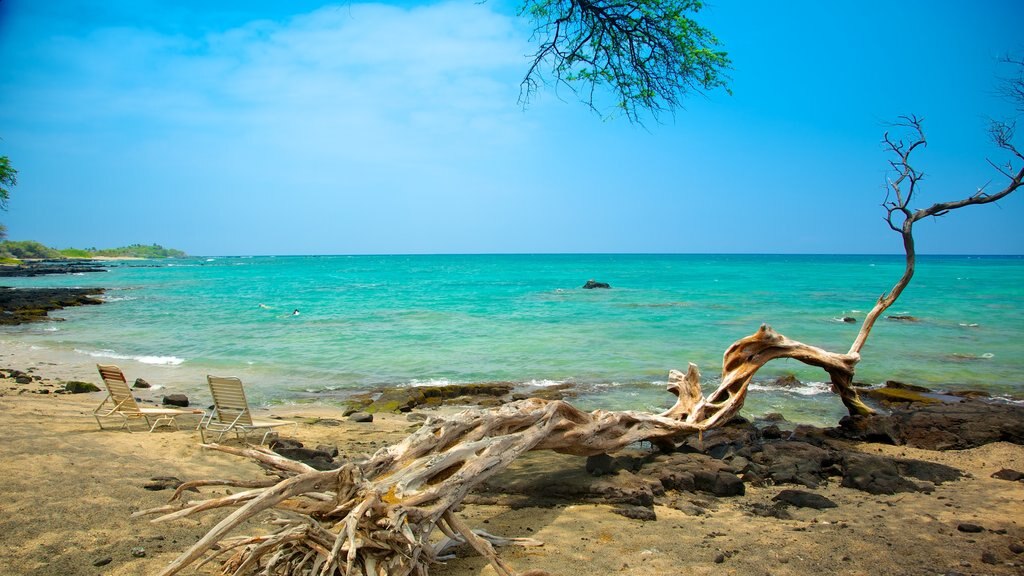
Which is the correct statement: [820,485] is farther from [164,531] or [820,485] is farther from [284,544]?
[164,531]

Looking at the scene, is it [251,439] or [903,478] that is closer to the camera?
[903,478]

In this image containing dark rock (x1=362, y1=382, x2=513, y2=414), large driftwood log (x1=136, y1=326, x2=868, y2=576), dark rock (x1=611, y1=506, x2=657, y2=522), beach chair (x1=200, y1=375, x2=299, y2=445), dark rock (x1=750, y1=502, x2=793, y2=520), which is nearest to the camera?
large driftwood log (x1=136, y1=326, x2=868, y2=576)

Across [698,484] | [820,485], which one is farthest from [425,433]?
[820,485]

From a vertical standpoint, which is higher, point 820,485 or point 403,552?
point 403,552

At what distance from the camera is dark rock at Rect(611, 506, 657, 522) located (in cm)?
549

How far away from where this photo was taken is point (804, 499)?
19.4 feet

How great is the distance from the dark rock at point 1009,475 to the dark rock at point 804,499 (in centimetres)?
252

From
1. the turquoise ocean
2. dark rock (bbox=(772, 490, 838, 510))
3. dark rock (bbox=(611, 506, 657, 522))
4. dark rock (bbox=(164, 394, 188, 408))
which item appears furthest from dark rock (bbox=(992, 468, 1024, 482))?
dark rock (bbox=(164, 394, 188, 408))

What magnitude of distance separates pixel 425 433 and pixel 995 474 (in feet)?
21.8

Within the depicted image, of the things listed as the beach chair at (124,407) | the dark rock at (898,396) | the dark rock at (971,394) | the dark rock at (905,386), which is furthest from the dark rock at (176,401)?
the dark rock at (971,394)

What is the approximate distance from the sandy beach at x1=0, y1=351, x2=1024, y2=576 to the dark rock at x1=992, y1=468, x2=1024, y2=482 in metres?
0.08

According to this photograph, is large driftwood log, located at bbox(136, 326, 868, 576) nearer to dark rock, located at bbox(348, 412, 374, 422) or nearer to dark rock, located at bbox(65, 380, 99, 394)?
dark rock, located at bbox(348, 412, 374, 422)

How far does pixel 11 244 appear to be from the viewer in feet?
333

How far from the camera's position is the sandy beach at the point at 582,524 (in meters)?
4.38
